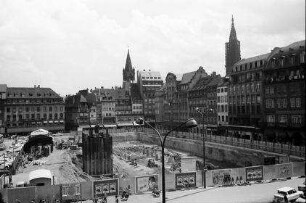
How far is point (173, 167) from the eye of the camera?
57.8 m

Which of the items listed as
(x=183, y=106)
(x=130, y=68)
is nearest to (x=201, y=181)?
(x=183, y=106)

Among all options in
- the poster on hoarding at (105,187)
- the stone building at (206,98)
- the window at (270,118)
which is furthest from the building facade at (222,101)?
the poster on hoarding at (105,187)

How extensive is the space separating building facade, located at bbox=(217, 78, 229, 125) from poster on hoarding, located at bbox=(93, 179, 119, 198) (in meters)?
56.3

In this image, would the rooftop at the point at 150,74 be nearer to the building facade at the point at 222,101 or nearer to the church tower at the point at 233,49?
the church tower at the point at 233,49

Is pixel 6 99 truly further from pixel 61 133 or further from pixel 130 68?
pixel 130 68

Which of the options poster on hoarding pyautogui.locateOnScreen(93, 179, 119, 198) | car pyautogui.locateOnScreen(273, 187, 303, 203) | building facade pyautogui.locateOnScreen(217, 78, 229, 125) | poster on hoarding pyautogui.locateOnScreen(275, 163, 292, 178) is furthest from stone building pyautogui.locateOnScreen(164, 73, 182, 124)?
car pyautogui.locateOnScreen(273, 187, 303, 203)

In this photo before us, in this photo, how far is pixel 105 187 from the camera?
111ft

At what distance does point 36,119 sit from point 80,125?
651 inches

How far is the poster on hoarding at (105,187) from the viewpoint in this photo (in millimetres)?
33219

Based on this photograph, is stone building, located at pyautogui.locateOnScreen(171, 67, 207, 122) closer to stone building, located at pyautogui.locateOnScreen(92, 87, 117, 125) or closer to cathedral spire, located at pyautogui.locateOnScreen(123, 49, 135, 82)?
stone building, located at pyautogui.locateOnScreen(92, 87, 117, 125)

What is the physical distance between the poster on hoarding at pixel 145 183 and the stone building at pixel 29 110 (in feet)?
286

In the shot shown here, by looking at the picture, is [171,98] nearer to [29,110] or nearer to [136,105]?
[136,105]

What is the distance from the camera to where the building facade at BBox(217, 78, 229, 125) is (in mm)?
86625

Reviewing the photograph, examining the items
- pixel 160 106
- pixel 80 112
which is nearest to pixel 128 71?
pixel 160 106
